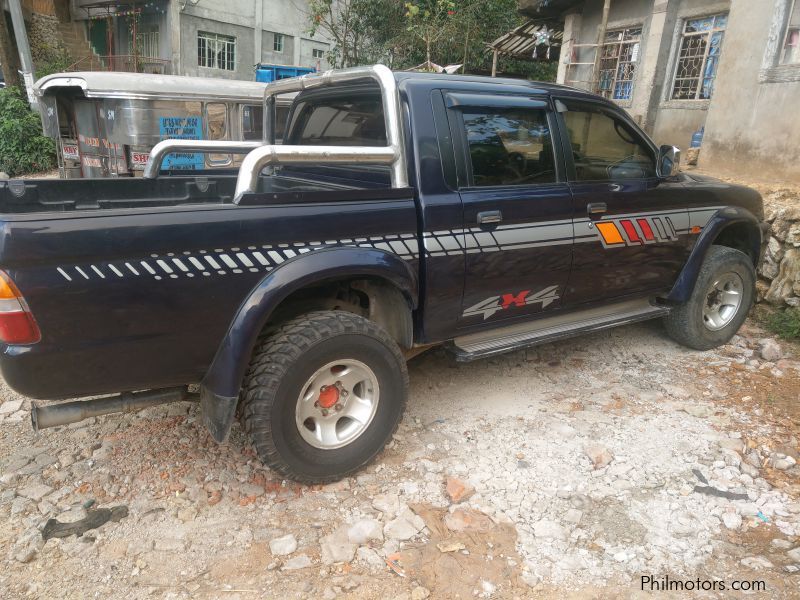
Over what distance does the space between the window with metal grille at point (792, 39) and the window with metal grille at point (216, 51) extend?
17282 mm

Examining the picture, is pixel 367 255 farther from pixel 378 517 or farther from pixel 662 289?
pixel 662 289

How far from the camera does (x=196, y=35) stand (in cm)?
1888

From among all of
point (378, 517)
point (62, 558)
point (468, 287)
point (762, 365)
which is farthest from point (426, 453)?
point (762, 365)

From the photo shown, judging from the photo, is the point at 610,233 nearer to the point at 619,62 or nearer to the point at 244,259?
the point at 244,259

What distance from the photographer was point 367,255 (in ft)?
9.17

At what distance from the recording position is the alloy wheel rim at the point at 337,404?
281cm

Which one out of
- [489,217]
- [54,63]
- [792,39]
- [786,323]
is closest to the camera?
[489,217]

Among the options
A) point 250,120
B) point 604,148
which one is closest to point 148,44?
point 250,120

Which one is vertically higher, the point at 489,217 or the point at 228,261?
the point at 489,217

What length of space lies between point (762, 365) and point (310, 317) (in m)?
3.75

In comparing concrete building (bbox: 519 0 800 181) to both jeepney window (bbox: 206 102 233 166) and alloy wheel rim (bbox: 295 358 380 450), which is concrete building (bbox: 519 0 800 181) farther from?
jeepney window (bbox: 206 102 233 166)

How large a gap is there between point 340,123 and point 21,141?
12728mm

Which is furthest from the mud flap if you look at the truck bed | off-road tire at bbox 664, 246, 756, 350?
off-road tire at bbox 664, 246, 756, 350

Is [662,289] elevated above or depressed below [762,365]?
above
